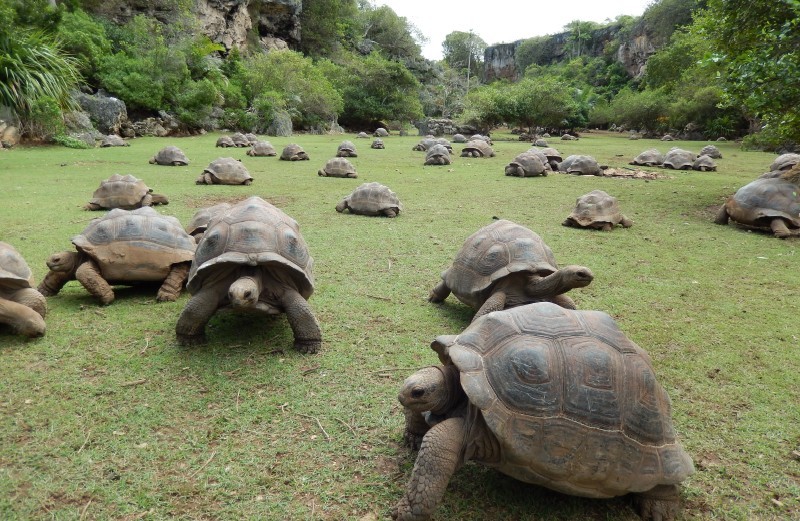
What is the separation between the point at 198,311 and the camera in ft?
9.50

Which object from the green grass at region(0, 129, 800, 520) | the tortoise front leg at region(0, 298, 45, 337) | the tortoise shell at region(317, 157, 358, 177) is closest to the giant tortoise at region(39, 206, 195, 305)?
the green grass at region(0, 129, 800, 520)

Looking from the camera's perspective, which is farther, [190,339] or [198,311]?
[190,339]

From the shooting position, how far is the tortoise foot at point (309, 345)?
300cm

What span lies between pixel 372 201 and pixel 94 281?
3988 millimetres

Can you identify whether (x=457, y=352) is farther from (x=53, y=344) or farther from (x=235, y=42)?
(x=235, y=42)

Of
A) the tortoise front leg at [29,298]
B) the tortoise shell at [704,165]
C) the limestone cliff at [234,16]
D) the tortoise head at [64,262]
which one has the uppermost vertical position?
the limestone cliff at [234,16]

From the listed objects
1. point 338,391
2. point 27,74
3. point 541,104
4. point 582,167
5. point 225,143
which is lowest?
point 582,167

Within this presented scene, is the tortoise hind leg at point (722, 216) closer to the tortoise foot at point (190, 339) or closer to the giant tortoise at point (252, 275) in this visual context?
the giant tortoise at point (252, 275)

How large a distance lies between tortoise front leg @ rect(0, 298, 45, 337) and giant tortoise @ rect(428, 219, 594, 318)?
8.74 feet

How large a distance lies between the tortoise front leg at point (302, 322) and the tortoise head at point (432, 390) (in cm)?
118

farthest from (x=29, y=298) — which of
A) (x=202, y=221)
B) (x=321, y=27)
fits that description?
(x=321, y=27)

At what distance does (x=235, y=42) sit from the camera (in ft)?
110

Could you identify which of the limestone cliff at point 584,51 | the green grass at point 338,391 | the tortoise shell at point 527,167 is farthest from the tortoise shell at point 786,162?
the limestone cliff at point 584,51

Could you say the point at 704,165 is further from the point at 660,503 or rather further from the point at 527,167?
the point at 660,503
